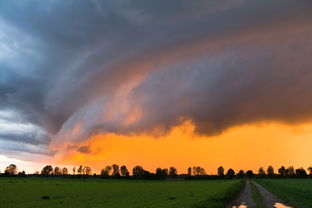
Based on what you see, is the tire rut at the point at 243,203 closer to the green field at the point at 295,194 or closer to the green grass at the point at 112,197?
the green grass at the point at 112,197

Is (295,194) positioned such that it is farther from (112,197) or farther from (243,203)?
(112,197)

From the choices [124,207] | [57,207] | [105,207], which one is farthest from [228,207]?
[57,207]

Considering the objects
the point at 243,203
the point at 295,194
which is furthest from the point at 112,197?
the point at 295,194

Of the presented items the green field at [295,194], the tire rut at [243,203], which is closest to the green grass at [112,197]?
the tire rut at [243,203]

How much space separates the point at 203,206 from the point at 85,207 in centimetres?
1392

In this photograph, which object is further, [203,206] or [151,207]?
[151,207]

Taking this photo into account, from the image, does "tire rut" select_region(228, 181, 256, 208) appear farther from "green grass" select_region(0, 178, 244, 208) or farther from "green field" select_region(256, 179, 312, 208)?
"green field" select_region(256, 179, 312, 208)

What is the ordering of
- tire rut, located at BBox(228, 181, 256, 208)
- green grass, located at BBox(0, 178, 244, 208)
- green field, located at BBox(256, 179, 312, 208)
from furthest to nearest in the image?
green field, located at BBox(256, 179, 312, 208), green grass, located at BBox(0, 178, 244, 208), tire rut, located at BBox(228, 181, 256, 208)

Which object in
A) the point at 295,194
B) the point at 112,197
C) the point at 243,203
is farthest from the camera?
the point at 295,194

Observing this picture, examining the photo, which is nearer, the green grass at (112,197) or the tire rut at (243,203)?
the tire rut at (243,203)

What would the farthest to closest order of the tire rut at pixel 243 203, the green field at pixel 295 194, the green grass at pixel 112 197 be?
the green field at pixel 295 194 → the green grass at pixel 112 197 → the tire rut at pixel 243 203

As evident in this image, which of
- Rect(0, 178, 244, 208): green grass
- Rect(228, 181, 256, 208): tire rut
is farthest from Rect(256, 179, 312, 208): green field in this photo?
Rect(0, 178, 244, 208): green grass

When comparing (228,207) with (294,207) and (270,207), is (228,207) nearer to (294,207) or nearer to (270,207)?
(270,207)

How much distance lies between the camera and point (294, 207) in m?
34.6
